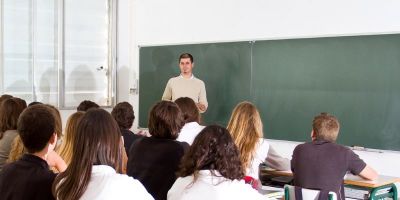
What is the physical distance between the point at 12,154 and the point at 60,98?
3.98 meters

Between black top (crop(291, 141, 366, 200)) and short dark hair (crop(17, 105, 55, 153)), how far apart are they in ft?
6.04

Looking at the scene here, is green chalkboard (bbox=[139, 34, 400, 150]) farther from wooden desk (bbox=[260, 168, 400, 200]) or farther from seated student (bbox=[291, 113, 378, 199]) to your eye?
seated student (bbox=[291, 113, 378, 199])

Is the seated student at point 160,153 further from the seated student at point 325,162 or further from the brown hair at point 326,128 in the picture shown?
the brown hair at point 326,128

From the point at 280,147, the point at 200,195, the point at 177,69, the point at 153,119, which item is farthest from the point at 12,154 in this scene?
the point at 177,69

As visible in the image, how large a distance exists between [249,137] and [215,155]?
4.19ft

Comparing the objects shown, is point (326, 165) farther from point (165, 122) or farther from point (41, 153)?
point (41, 153)

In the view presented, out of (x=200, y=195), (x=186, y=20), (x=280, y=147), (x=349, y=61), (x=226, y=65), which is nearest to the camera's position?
(x=200, y=195)

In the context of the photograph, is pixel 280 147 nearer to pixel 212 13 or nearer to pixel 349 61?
pixel 349 61

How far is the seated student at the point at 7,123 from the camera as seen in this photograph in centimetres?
317

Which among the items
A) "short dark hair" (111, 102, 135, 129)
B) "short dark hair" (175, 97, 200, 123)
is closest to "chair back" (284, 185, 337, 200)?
"short dark hair" (175, 97, 200, 123)

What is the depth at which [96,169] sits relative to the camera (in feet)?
6.08

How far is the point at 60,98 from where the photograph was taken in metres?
6.53

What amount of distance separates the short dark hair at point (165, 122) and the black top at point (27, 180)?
3.18 feet

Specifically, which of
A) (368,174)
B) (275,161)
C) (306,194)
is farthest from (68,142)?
(368,174)
